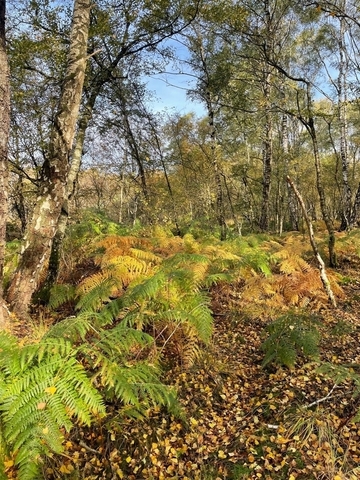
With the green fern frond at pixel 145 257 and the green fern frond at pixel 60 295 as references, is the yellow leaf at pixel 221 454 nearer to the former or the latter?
the green fern frond at pixel 60 295

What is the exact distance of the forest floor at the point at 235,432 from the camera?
222 cm

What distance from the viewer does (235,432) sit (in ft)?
8.55

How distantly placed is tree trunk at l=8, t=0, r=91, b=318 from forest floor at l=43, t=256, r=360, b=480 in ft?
5.61

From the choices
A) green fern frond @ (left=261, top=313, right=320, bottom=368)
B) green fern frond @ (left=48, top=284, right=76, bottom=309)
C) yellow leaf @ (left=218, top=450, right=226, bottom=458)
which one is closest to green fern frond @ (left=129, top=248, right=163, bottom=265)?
green fern frond @ (left=48, top=284, right=76, bottom=309)

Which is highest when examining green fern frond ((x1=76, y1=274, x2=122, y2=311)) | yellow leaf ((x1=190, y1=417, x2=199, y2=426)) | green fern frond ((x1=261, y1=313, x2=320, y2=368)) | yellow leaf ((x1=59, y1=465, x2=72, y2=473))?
green fern frond ((x1=76, y1=274, x2=122, y2=311))

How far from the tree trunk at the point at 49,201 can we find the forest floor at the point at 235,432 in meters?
1.71

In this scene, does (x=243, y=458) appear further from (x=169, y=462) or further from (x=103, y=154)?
(x=103, y=154)

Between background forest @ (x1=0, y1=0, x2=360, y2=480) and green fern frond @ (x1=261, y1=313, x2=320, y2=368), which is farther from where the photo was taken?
green fern frond @ (x1=261, y1=313, x2=320, y2=368)

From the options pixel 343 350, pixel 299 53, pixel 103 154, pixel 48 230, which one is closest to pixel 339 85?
pixel 299 53

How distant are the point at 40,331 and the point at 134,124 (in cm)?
850

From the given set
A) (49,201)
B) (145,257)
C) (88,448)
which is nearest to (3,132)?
(49,201)

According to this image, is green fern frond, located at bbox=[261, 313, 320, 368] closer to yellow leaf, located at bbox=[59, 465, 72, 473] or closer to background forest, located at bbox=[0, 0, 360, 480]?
background forest, located at bbox=[0, 0, 360, 480]

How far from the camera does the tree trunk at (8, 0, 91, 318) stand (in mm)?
3461

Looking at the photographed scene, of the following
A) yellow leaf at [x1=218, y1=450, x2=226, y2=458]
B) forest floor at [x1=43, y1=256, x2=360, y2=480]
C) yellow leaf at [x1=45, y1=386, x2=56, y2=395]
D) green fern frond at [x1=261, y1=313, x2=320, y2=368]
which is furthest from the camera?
green fern frond at [x1=261, y1=313, x2=320, y2=368]
